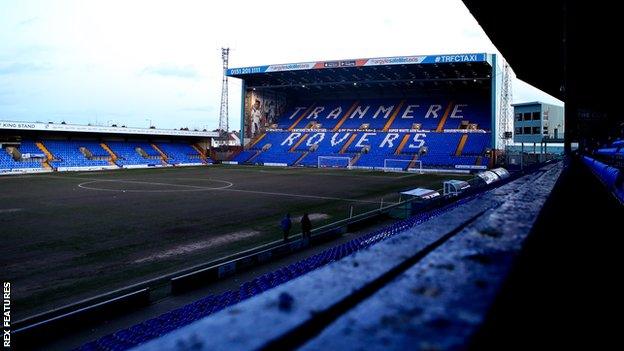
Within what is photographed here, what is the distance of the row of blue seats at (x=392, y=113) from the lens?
5358 cm

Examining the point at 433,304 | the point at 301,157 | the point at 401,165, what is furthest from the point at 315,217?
the point at 301,157

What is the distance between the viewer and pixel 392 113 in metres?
59.0

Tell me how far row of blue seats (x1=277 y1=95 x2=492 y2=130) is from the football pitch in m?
27.0

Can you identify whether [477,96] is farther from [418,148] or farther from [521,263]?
[521,263]

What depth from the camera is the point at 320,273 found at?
1.00 meters

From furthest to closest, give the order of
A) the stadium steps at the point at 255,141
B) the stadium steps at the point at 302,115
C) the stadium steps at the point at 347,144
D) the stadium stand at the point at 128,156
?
1. the stadium steps at the point at 302,115
2. the stadium steps at the point at 255,141
3. the stadium steps at the point at 347,144
4. the stadium stand at the point at 128,156

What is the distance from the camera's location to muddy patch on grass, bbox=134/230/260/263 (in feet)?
38.4

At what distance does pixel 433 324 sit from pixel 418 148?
→ 50627 millimetres

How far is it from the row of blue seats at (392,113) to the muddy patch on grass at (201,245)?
143 ft

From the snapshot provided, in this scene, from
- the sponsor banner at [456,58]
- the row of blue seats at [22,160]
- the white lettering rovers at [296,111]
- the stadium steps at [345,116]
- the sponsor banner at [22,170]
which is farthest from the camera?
the white lettering rovers at [296,111]

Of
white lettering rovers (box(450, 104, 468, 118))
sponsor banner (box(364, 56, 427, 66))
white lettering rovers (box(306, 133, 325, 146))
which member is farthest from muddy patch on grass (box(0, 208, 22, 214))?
white lettering rovers (box(450, 104, 468, 118))

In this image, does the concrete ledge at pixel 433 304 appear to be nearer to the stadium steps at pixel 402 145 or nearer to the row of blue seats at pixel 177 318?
the row of blue seats at pixel 177 318

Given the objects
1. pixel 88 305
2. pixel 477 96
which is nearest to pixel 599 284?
pixel 88 305

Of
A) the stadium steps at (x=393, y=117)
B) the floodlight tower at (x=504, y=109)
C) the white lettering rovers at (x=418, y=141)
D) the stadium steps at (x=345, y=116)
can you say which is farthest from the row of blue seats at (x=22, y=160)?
the floodlight tower at (x=504, y=109)
